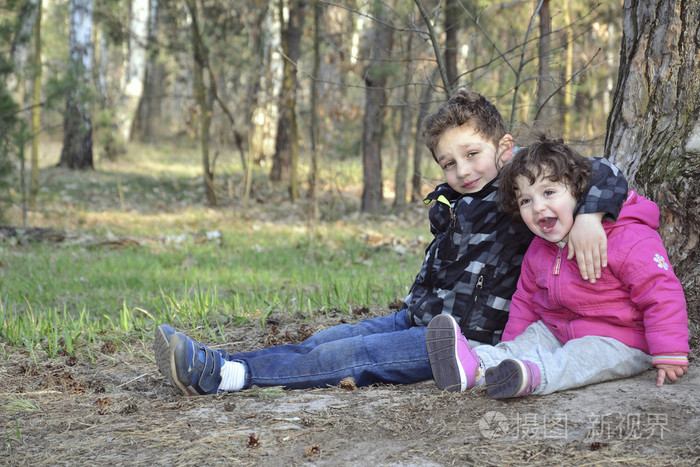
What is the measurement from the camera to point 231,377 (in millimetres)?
2820

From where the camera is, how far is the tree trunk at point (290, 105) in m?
10.6

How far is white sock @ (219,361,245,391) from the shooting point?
281 cm

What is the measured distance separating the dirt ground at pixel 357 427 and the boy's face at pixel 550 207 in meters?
0.67

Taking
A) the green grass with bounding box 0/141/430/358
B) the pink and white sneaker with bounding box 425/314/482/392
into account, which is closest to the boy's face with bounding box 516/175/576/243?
the pink and white sneaker with bounding box 425/314/482/392

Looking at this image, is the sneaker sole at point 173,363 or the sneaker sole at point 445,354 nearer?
the sneaker sole at point 445,354

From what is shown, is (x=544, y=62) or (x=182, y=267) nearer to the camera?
(x=544, y=62)

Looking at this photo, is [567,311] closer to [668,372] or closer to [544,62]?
[668,372]

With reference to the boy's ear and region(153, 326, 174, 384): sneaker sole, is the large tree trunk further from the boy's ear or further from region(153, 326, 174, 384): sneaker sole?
region(153, 326, 174, 384): sneaker sole

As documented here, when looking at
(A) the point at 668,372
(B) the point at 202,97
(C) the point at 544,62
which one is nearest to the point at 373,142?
(B) the point at 202,97

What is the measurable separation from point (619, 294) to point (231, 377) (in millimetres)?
1744

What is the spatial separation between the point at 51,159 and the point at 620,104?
17.5m

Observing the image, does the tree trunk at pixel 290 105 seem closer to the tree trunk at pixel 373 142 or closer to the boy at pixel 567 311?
the tree trunk at pixel 373 142

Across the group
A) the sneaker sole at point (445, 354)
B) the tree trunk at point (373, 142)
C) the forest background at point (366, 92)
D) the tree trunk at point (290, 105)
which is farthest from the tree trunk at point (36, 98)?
the sneaker sole at point (445, 354)

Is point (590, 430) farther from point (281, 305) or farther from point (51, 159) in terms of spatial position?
point (51, 159)
